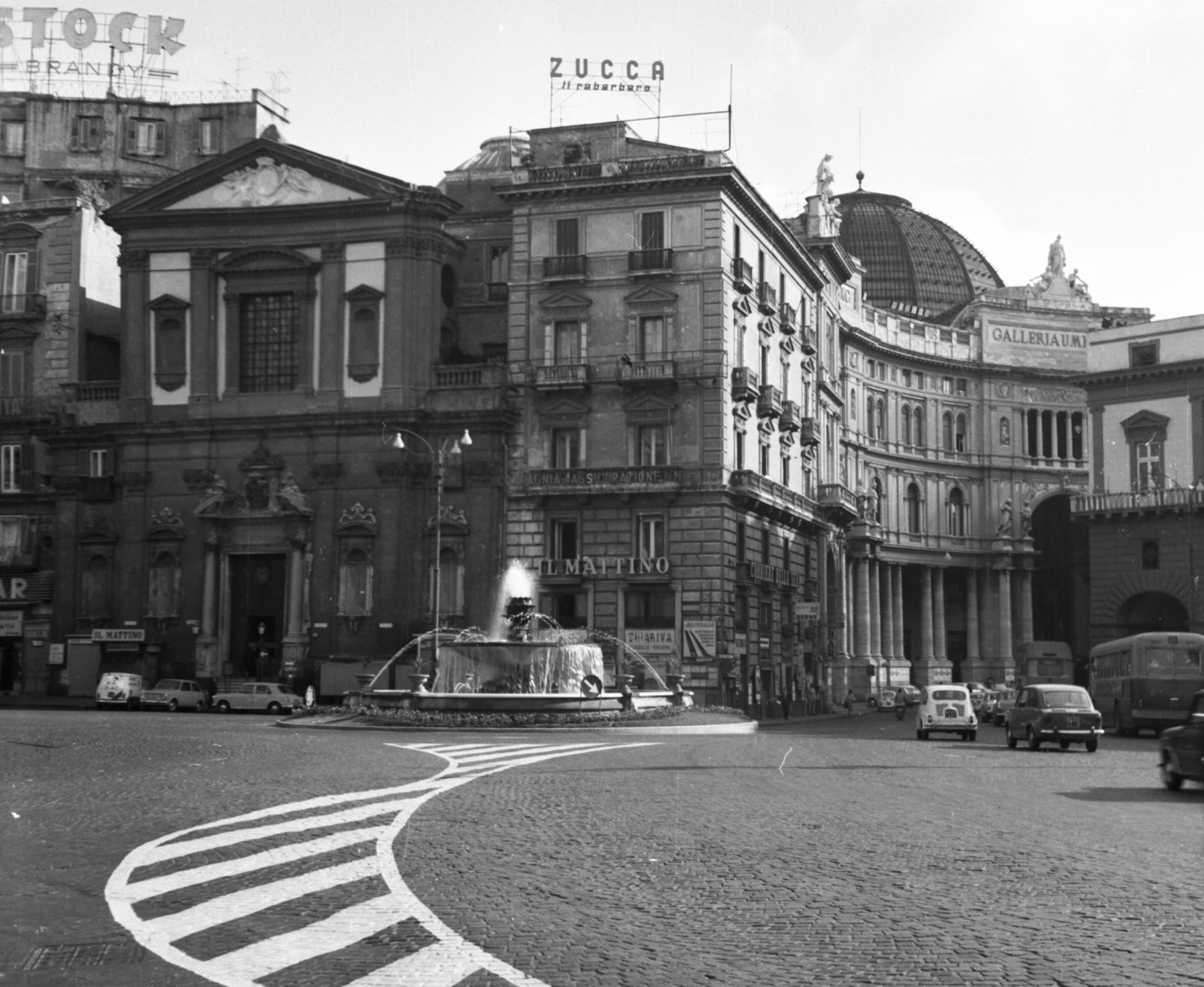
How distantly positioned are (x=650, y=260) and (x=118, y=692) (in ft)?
82.2

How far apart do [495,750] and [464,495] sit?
33.3 meters

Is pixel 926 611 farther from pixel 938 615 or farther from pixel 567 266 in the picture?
pixel 567 266

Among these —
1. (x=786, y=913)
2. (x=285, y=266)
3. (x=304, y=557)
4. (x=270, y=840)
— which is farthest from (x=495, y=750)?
(x=285, y=266)

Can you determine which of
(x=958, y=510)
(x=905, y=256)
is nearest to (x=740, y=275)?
(x=958, y=510)

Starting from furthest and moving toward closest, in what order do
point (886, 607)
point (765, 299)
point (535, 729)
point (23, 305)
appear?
point (886, 607), point (23, 305), point (765, 299), point (535, 729)

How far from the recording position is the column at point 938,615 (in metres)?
103

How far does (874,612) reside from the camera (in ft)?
318

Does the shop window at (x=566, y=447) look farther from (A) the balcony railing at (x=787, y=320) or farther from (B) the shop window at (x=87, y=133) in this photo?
(B) the shop window at (x=87, y=133)

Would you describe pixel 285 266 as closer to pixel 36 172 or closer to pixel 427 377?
pixel 427 377

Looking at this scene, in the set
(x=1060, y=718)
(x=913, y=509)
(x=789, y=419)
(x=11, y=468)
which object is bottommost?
(x=1060, y=718)

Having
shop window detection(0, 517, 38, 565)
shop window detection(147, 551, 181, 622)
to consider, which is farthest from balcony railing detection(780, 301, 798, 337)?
shop window detection(0, 517, 38, 565)

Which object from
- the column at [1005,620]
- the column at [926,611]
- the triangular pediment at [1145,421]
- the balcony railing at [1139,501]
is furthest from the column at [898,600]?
the triangular pediment at [1145,421]

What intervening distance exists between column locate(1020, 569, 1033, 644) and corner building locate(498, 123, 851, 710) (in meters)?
43.1

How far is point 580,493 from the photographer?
61531mm
